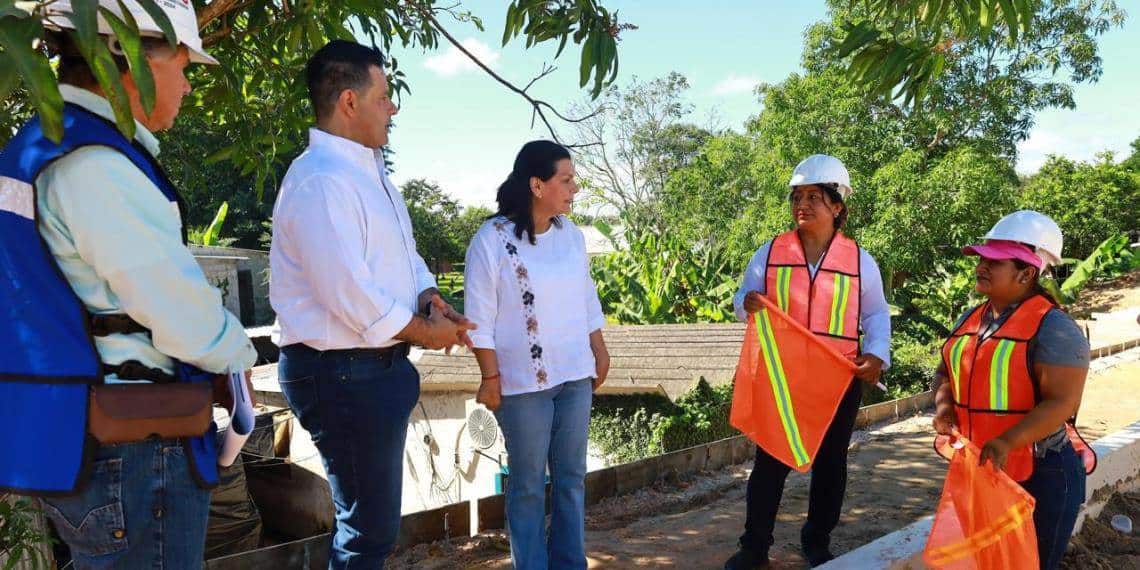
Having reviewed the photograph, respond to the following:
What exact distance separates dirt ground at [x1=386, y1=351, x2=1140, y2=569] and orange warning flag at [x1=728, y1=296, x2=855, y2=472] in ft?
2.27

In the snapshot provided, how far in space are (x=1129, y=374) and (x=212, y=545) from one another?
12.9 m

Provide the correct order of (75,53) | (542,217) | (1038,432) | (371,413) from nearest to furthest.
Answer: (75,53), (371,413), (1038,432), (542,217)

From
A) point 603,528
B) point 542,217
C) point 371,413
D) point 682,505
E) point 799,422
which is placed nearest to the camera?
point 371,413

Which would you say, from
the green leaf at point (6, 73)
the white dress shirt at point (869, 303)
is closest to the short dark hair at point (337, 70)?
the green leaf at point (6, 73)

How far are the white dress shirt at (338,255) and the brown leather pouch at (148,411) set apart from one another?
26.6 inches

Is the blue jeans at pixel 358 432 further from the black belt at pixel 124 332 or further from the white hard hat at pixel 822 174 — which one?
the white hard hat at pixel 822 174

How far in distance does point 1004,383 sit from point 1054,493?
0.46 m

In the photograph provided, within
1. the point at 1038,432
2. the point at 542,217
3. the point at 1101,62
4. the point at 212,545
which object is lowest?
the point at 212,545

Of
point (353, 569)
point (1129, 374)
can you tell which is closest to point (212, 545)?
point (353, 569)

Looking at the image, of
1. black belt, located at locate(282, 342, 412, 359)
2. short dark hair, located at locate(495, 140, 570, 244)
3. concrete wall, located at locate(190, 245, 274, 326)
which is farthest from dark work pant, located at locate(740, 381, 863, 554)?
concrete wall, located at locate(190, 245, 274, 326)

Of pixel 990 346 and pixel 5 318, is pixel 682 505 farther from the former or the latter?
pixel 5 318

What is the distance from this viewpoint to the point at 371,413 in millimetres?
2561

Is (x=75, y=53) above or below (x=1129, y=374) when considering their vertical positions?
above

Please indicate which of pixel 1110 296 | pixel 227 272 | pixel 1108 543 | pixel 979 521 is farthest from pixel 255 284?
pixel 979 521
